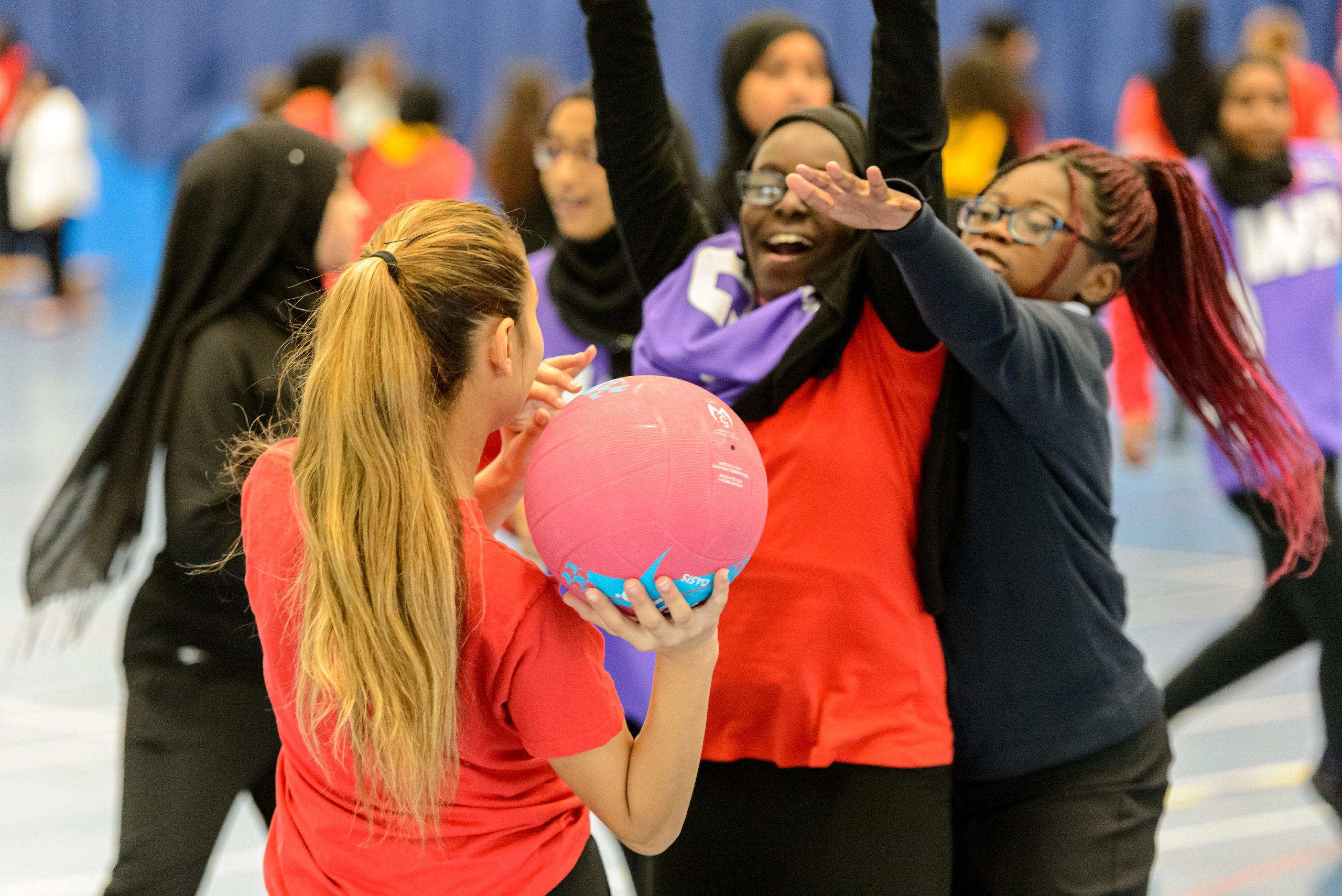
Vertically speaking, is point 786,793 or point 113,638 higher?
point 786,793

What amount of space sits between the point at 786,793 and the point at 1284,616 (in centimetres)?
228

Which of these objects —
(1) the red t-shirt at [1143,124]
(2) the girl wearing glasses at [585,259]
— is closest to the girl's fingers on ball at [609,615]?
(2) the girl wearing glasses at [585,259]

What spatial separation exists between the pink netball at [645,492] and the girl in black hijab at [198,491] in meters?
1.00

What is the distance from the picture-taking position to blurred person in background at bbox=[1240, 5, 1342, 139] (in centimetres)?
748

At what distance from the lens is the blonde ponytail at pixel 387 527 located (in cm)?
155

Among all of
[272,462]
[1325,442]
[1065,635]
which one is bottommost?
[1325,442]

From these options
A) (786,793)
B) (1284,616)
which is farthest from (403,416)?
(1284,616)

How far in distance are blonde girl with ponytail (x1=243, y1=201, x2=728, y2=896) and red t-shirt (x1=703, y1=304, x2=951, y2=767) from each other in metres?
0.49

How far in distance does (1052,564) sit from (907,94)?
742mm

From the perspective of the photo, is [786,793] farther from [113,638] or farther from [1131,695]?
[113,638]

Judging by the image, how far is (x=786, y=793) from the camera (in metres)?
2.17

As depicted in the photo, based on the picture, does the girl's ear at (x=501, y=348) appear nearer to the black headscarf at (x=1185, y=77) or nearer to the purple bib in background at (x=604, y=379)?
the purple bib in background at (x=604, y=379)

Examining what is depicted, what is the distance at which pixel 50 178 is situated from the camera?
13609 mm

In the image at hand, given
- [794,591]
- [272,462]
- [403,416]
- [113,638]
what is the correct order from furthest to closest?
1. [113,638]
2. [794,591]
3. [272,462]
4. [403,416]
